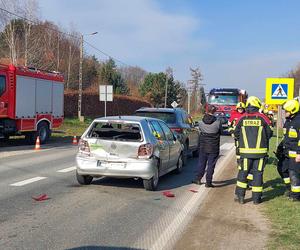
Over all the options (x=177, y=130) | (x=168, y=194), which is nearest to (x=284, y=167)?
(x=168, y=194)

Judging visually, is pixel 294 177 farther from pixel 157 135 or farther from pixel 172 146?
pixel 172 146

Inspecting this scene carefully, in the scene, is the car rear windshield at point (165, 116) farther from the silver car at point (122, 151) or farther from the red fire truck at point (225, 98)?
the red fire truck at point (225, 98)

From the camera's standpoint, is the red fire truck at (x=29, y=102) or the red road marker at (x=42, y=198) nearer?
the red road marker at (x=42, y=198)

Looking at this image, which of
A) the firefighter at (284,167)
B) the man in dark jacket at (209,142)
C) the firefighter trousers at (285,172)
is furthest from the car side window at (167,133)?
the firefighter trousers at (285,172)

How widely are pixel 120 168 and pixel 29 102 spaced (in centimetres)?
1173

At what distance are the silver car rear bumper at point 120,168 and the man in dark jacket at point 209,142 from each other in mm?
1398

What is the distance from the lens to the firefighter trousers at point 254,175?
829 cm

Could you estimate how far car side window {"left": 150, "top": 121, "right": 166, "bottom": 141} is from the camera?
10406mm

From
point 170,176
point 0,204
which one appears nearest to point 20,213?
point 0,204

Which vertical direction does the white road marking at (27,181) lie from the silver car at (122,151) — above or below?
below

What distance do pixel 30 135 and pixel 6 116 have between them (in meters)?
2.27

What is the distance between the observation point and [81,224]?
672cm

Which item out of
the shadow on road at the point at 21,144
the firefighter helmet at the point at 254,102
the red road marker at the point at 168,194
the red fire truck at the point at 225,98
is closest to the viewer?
the firefighter helmet at the point at 254,102

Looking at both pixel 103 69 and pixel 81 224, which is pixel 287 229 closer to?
pixel 81 224
